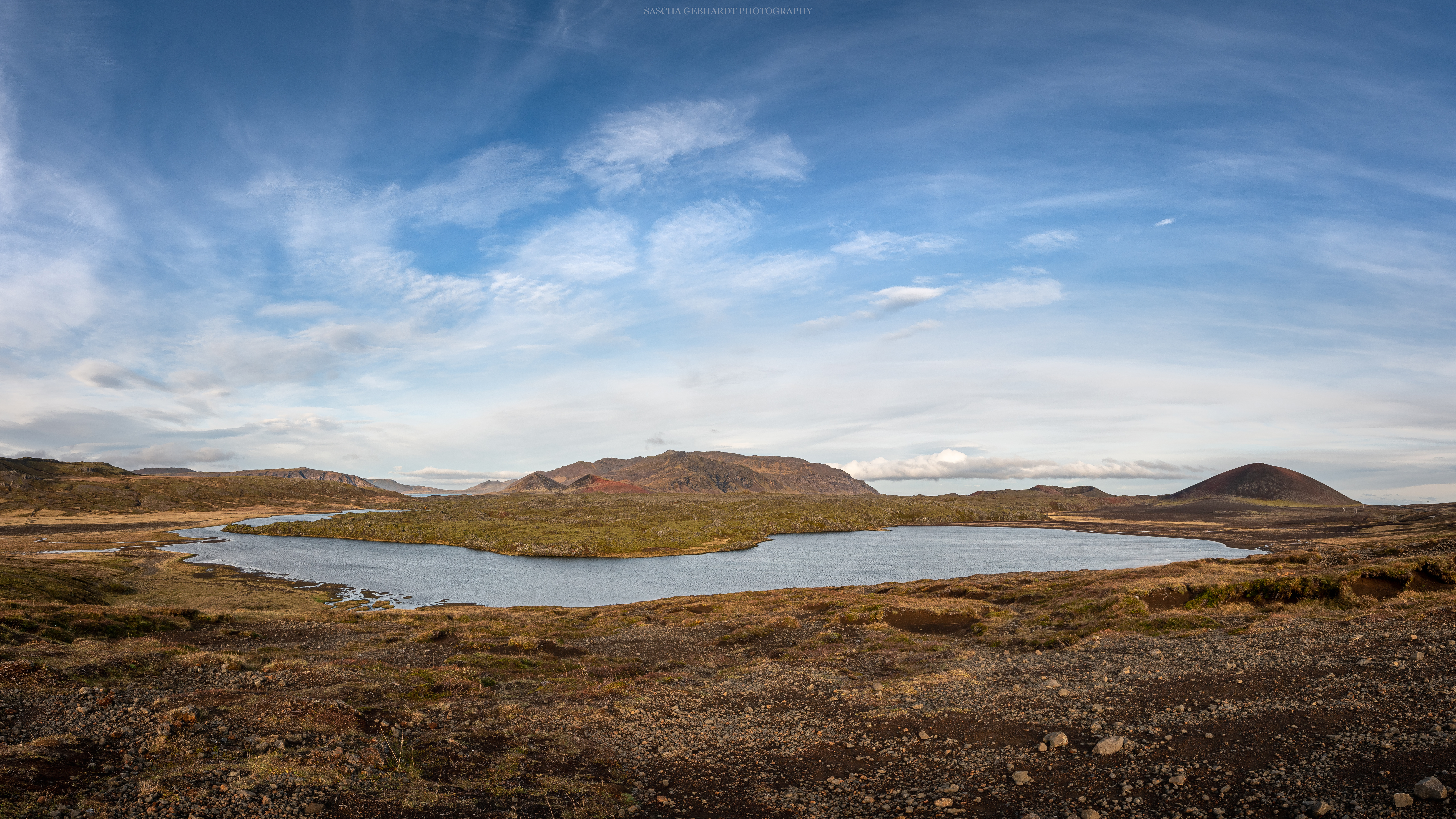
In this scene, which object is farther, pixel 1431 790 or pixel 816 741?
pixel 816 741

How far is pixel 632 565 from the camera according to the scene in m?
113

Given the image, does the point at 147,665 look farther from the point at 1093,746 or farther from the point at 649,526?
the point at 649,526

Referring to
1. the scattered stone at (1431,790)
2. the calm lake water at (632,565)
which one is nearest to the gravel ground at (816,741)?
the scattered stone at (1431,790)

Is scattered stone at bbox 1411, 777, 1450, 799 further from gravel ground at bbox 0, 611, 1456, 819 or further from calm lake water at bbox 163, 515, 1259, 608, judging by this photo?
calm lake water at bbox 163, 515, 1259, 608

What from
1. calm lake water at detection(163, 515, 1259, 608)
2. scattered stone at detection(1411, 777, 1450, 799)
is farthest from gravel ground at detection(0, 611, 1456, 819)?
calm lake water at detection(163, 515, 1259, 608)

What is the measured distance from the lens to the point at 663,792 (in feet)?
52.2

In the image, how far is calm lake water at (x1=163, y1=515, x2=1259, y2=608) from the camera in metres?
81.1

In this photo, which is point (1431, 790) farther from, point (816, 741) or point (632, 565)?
point (632, 565)

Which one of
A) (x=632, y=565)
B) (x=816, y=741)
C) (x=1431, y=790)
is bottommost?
(x=632, y=565)

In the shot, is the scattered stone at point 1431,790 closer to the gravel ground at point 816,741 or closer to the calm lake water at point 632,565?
the gravel ground at point 816,741

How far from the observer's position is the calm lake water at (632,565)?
8112 centimetres

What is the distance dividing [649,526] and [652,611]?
10607 cm

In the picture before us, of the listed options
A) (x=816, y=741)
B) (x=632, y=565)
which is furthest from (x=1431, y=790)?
(x=632, y=565)

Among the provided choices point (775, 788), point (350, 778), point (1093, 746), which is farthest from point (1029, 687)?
point (350, 778)
